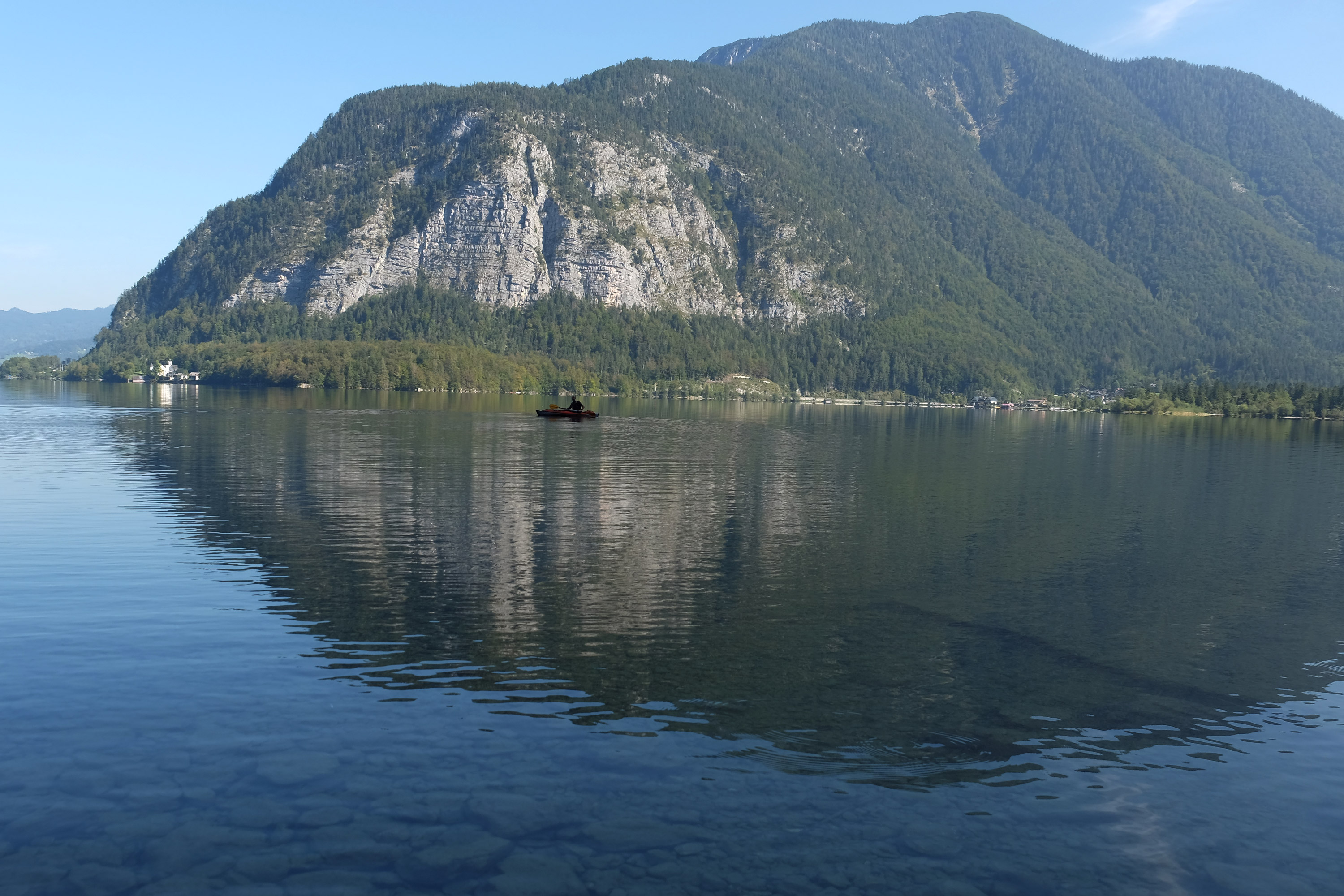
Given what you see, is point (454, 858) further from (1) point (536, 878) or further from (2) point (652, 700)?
(2) point (652, 700)

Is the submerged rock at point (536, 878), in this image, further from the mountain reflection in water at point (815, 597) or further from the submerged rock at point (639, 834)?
the mountain reflection in water at point (815, 597)

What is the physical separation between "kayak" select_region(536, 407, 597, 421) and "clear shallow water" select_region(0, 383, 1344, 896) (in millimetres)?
113980

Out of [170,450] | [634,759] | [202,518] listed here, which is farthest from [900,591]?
[170,450]

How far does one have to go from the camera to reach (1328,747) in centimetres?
2502

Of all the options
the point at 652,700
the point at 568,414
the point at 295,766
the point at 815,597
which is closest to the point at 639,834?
the point at 652,700

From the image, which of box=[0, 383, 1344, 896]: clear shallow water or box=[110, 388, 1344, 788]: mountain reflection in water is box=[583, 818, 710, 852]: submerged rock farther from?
box=[110, 388, 1344, 788]: mountain reflection in water

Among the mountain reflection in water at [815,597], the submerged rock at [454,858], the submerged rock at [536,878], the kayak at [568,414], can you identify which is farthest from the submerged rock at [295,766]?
the kayak at [568,414]

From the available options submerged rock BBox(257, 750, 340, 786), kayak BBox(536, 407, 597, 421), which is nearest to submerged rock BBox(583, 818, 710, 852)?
submerged rock BBox(257, 750, 340, 786)

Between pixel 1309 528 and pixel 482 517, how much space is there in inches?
2164

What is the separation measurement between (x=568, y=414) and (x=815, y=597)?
14141 cm

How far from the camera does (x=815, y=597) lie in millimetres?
39406

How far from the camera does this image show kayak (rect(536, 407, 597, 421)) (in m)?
176

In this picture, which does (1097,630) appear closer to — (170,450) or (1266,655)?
(1266,655)

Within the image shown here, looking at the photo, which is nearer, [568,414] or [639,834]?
[639,834]
